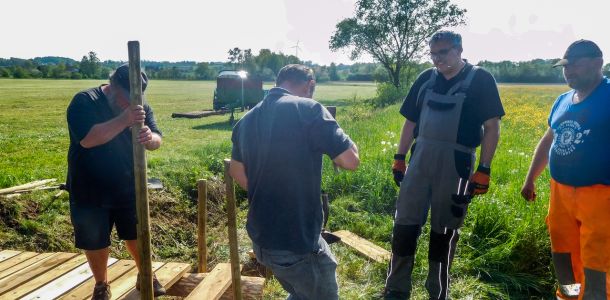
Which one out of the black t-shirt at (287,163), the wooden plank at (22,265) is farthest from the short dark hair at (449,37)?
the wooden plank at (22,265)

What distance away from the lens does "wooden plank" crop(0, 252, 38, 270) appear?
3.55m

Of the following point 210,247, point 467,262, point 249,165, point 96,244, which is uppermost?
point 249,165

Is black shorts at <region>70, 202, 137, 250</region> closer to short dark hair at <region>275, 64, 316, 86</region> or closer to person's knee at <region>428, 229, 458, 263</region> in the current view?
short dark hair at <region>275, 64, 316, 86</region>

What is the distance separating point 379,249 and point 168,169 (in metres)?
3.88

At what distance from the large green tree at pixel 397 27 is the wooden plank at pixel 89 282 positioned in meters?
40.5

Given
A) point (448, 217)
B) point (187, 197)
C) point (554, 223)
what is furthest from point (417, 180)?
point (187, 197)

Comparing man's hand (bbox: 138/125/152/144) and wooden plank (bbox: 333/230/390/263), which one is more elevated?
man's hand (bbox: 138/125/152/144)

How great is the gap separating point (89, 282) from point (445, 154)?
2.87 metres

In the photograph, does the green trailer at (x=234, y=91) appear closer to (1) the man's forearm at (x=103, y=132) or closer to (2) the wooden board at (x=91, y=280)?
(2) the wooden board at (x=91, y=280)

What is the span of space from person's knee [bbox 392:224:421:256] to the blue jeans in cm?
105

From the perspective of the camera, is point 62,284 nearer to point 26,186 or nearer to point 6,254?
point 6,254

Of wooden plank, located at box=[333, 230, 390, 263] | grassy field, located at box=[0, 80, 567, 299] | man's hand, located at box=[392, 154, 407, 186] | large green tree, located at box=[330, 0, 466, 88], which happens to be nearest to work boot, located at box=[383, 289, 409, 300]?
grassy field, located at box=[0, 80, 567, 299]

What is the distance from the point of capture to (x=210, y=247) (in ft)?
17.1

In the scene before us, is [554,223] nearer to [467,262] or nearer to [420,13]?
[467,262]
